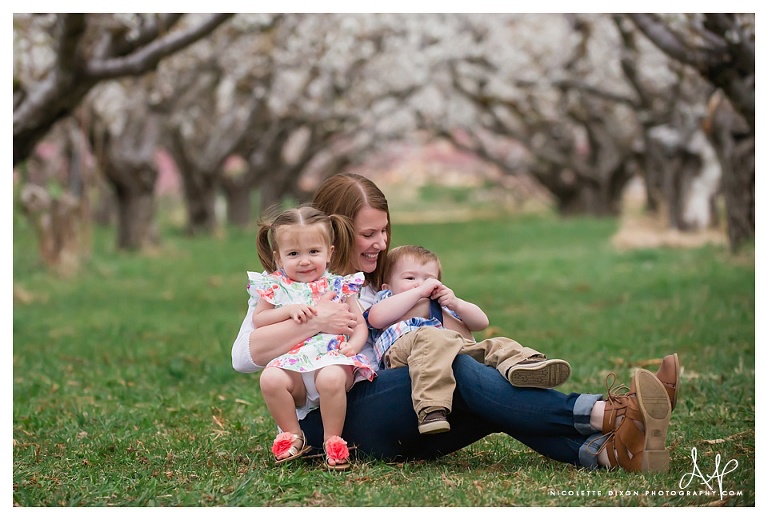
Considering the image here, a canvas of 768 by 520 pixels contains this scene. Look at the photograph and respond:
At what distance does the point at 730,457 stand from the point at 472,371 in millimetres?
1187

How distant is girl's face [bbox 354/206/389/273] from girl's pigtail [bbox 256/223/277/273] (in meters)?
0.33

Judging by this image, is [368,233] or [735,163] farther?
[735,163]

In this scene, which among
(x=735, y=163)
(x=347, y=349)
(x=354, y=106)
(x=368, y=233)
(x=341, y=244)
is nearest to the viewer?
(x=347, y=349)

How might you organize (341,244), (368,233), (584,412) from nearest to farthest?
(584,412)
(341,244)
(368,233)

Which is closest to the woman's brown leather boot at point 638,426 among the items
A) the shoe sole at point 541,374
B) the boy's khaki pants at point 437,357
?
the shoe sole at point 541,374

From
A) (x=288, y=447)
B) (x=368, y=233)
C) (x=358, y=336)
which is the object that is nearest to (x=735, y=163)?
(x=368, y=233)

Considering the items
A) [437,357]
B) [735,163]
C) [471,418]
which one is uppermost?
[735,163]

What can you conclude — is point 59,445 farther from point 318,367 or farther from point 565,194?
point 565,194

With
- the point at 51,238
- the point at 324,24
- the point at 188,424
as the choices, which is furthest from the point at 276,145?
the point at 188,424

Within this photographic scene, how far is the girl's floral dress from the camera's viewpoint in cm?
365

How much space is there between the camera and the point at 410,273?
3.96 metres

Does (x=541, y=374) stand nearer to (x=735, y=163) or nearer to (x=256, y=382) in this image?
(x=256, y=382)

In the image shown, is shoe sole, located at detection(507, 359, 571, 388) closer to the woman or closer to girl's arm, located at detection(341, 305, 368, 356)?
the woman

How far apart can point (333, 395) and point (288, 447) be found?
0.29 meters
